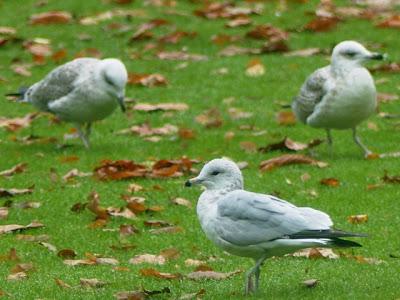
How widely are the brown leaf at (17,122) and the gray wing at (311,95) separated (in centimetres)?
358

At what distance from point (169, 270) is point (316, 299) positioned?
153 cm

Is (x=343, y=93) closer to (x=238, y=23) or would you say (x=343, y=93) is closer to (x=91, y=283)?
(x=91, y=283)

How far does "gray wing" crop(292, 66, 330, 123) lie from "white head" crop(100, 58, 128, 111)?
1990mm

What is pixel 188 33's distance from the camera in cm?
1748

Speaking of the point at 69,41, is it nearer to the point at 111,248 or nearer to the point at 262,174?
the point at 262,174

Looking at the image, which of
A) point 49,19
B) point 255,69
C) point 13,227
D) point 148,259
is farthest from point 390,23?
point 148,259

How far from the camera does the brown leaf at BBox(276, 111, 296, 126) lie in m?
13.5

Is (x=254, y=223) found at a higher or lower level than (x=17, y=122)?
higher

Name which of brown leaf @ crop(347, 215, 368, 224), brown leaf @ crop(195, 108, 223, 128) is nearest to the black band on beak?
brown leaf @ crop(195, 108, 223, 128)

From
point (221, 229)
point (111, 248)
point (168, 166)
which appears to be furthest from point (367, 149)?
point (221, 229)

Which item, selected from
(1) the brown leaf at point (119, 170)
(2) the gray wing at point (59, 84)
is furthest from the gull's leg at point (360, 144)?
(2) the gray wing at point (59, 84)

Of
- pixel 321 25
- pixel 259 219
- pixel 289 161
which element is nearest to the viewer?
pixel 259 219

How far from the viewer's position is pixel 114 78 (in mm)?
12578

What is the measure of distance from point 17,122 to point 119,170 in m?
3.05
